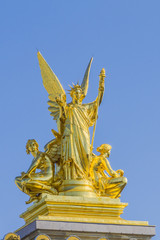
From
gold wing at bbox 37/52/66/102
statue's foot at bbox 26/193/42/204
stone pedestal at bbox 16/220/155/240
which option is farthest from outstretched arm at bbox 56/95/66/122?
stone pedestal at bbox 16/220/155/240

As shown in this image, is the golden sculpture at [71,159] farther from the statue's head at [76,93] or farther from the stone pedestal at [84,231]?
the stone pedestal at [84,231]

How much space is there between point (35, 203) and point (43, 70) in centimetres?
498

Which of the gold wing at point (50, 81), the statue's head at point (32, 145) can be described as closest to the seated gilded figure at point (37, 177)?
the statue's head at point (32, 145)

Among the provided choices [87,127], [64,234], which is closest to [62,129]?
[87,127]

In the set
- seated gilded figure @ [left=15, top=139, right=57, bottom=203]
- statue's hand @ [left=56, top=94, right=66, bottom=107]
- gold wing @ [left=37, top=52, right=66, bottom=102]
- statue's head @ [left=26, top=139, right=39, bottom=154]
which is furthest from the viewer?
gold wing @ [left=37, top=52, right=66, bottom=102]

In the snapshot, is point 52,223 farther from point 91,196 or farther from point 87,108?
point 87,108

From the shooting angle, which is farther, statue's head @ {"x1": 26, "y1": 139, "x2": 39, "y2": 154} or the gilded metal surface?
statue's head @ {"x1": 26, "y1": 139, "x2": 39, "y2": 154}

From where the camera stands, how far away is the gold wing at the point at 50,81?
26.6 m

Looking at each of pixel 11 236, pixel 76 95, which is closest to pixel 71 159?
pixel 76 95

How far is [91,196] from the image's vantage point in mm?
24688

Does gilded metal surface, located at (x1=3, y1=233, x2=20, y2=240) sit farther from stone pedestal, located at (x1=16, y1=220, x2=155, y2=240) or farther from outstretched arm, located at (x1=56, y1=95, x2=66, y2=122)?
outstretched arm, located at (x1=56, y1=95, x2=66, y2=122)

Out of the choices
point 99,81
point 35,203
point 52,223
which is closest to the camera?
point 52,223

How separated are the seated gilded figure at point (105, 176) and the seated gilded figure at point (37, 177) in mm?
1433

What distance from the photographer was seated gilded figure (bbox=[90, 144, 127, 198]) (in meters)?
25.4
